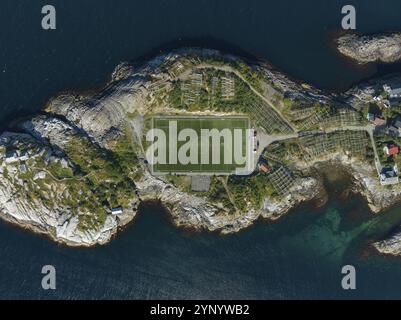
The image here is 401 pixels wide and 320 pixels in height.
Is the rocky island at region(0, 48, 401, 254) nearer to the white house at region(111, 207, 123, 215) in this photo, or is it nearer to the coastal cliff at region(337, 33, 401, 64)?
the white house at region(111, 207, 123, 215)

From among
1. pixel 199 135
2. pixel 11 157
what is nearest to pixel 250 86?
pixel 199 135

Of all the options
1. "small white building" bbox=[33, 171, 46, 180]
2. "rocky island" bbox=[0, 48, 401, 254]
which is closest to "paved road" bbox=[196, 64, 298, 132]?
"rocky island" bbox=[0, 48, 401, 254]

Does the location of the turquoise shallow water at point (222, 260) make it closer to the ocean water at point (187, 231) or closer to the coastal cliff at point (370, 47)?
the ocean water at point (187, 231)

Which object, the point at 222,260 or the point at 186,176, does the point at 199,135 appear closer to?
the point at 186,176

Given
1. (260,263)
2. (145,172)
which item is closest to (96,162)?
(145,172)

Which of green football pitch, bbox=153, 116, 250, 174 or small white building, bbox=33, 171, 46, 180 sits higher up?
green football pitch, bbox=153, 116, 250, 174

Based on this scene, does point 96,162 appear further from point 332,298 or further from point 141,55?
point 332,298
